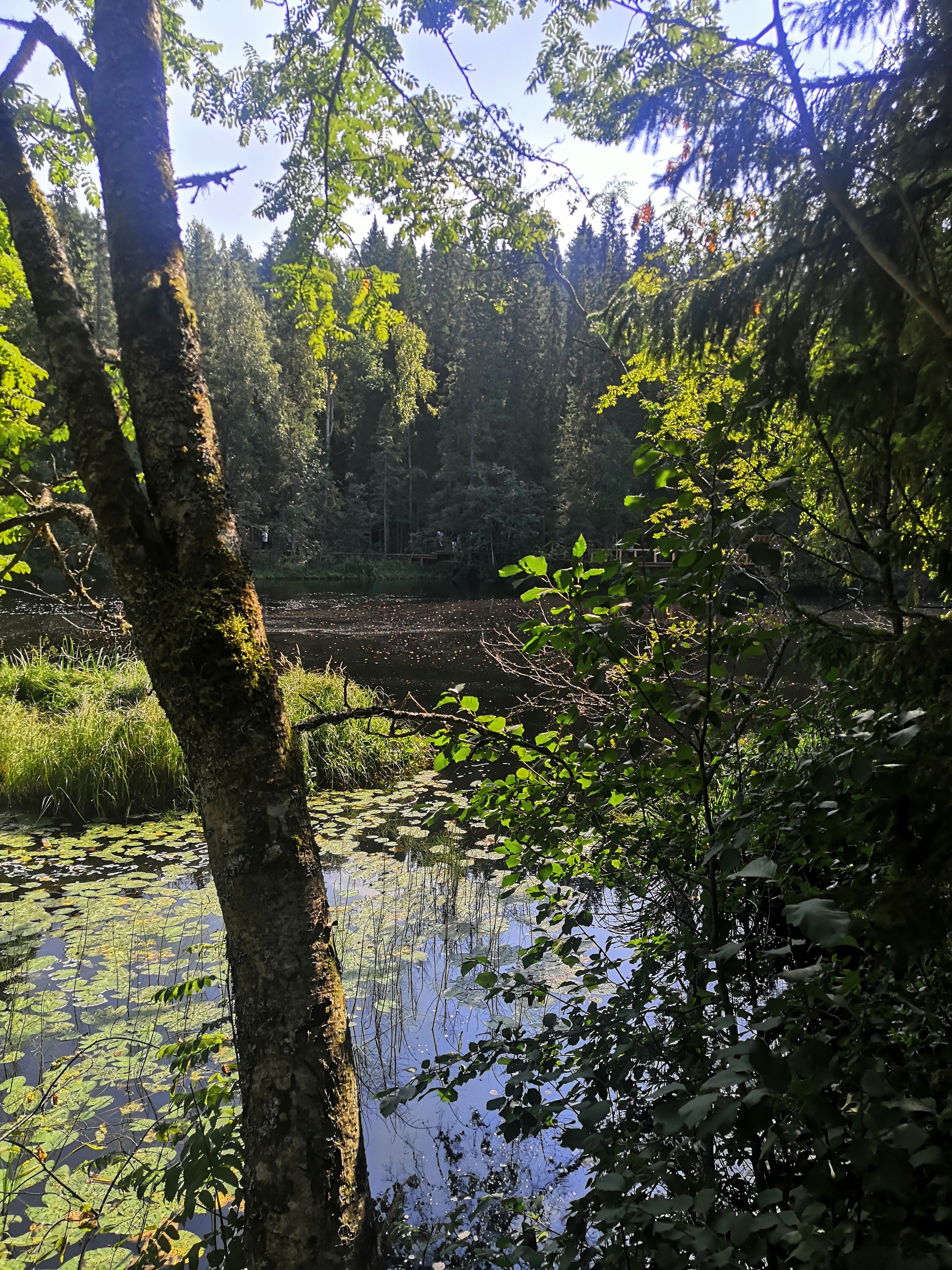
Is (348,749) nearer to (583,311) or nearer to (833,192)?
(583,311)

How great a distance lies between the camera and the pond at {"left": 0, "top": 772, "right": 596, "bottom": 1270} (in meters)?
2.57

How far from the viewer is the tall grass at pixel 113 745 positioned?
6945mm

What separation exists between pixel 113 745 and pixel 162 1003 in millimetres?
4038

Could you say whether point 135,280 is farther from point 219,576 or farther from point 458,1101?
point 458,1101

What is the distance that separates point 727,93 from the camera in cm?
188

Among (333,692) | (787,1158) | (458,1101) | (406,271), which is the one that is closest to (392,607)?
(333,692)

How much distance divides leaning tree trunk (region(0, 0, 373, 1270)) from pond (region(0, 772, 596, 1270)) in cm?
58

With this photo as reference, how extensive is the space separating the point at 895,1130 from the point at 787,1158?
802mm

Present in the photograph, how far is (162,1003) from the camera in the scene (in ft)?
12.5

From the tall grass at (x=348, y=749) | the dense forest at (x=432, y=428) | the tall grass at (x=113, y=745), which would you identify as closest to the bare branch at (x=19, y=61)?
the tall grass at (x=113, y=745)

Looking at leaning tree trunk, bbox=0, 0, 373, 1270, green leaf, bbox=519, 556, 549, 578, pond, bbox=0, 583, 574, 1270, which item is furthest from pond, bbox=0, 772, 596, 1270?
green leaf, bbox=519, 556, 549, 578

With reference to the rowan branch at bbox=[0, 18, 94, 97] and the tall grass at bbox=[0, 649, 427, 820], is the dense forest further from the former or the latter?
the rowan branch at bbox=[0, 18, 94, 97]

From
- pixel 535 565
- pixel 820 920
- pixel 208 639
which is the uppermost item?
pixel 535 565

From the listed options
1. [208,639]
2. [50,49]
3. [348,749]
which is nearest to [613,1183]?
[208,639]
